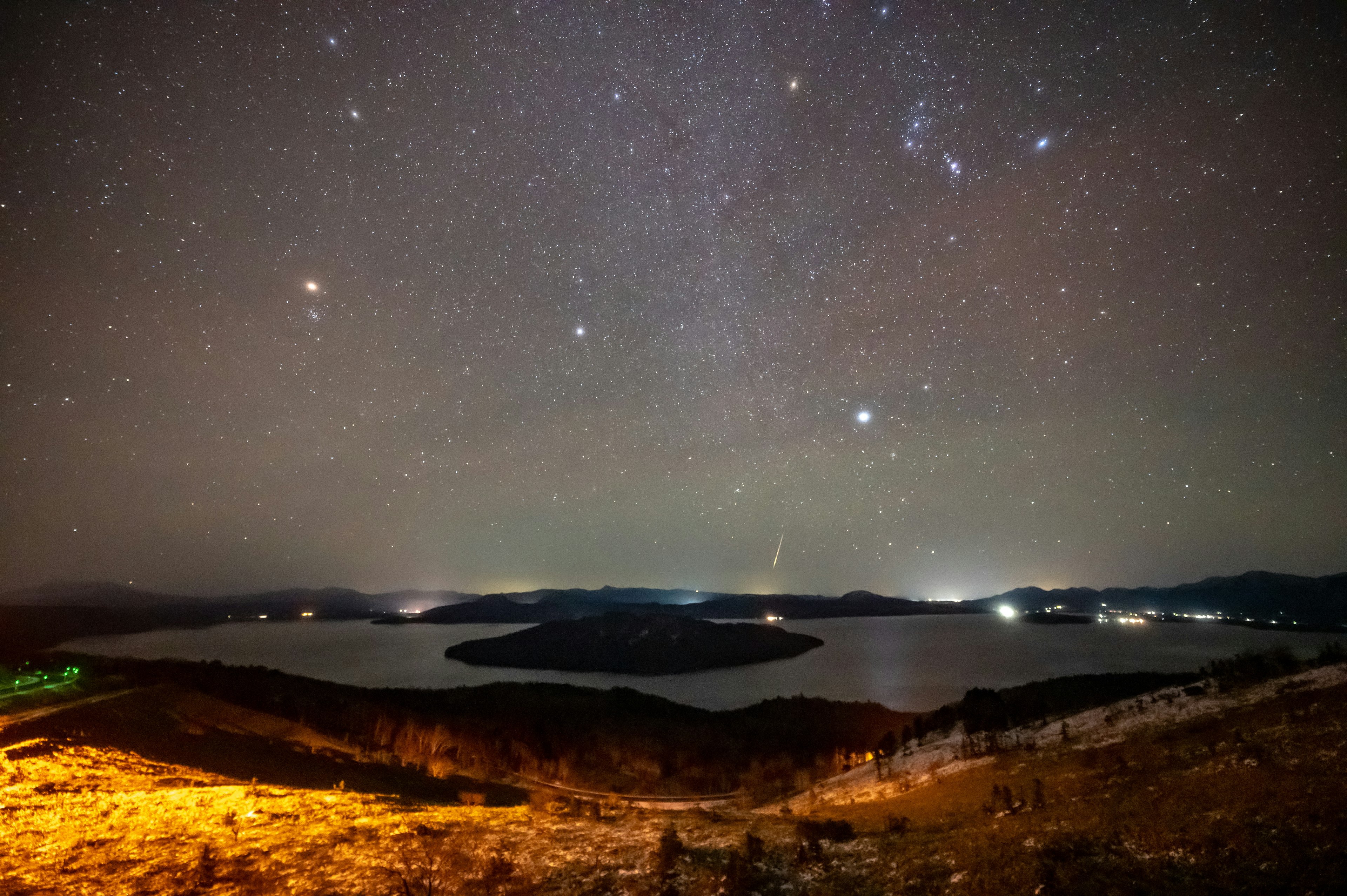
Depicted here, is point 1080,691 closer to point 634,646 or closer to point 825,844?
point 825,844

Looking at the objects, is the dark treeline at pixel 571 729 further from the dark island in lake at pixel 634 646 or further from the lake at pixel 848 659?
the dark island in lake at pixel 634 646

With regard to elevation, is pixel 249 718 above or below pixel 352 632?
above

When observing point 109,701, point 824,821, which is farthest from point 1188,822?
point 109,701

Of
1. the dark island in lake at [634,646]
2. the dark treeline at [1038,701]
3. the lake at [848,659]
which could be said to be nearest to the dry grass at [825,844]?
the dark treeline at [1038,701]

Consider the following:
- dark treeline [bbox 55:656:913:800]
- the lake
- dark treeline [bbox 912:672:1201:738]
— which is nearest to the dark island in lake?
the lake

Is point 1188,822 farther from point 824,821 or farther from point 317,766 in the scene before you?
point 317,766
